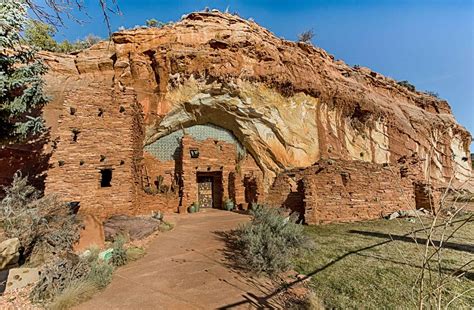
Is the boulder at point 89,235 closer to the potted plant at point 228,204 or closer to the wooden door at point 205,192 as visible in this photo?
the potted plant at point 228,204

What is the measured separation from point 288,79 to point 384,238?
387 inches

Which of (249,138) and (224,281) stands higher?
(249,138)

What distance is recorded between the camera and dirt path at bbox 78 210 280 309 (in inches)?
151

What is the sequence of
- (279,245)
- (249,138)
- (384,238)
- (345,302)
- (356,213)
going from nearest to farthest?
(345,302)
(279,245)
(384,238)
(356,213)
(249,138)

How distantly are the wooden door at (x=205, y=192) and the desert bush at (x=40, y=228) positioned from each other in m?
7.76

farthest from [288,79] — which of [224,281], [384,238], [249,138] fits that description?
[224,281]

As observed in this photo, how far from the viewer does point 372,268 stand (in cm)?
462

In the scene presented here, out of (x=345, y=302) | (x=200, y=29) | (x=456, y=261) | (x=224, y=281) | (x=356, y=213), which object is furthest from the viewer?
(x=200, y=29)

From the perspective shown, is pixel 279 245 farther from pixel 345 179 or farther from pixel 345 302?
pixel 345 179

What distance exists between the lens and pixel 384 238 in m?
6.52

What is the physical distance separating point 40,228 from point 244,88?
10.4m

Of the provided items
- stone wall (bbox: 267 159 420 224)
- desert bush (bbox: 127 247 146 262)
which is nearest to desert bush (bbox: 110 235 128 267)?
desert bush (bbox: 127 247 146 262)

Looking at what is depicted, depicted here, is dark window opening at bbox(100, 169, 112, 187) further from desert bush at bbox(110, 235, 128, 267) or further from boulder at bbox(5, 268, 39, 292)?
boulder at bbox(5, 268, 39, 292)

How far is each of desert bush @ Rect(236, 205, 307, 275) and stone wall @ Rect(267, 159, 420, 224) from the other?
2287mm
